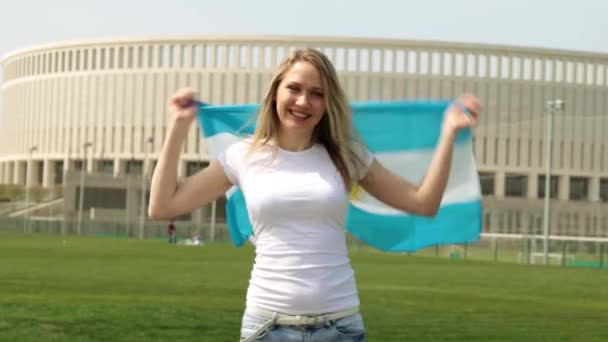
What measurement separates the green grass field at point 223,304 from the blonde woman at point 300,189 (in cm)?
912

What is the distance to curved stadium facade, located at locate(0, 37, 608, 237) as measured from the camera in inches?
4665

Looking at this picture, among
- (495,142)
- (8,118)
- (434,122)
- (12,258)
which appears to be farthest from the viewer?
(8,118)

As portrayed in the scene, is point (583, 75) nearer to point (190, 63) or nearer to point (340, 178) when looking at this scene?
point (190, 63)

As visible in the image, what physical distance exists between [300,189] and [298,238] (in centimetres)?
17

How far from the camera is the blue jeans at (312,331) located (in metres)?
4.76

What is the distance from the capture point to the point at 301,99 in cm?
488

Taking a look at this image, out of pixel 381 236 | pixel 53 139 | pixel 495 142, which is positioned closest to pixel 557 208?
pixel 495 142

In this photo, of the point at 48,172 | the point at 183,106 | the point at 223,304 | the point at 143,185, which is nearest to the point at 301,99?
the point at 183,106

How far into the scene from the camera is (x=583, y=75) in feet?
410

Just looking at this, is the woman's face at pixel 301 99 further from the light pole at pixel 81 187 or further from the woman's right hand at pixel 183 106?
the light pole at pixel 81 187

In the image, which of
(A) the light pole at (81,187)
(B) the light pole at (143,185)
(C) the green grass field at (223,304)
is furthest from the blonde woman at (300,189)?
(A) the light pole at (81,187)

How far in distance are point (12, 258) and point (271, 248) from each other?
3183 centimetres

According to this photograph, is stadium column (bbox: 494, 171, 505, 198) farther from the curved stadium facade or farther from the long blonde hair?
the long blonde hair

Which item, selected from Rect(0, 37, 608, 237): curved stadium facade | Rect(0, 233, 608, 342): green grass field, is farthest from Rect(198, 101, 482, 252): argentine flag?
Rect(0, 37, 608, 237): curved stadium facade
